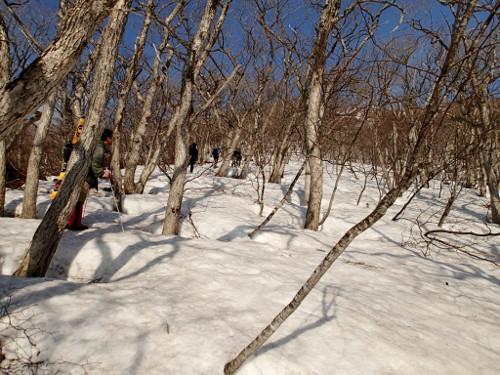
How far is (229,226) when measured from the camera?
5406 mm

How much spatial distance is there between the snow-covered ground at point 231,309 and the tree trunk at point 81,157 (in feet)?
0.98

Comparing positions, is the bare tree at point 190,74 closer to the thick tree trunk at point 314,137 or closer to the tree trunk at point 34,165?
the thick tree trunk at point 314,137

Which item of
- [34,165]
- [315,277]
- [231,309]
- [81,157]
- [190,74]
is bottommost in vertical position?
[231,309]

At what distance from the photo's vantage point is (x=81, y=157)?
2.75 m

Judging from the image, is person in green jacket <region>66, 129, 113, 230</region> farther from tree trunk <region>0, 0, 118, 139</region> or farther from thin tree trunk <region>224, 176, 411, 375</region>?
thin tree trunk <region>224, 176, 411, 375</region>

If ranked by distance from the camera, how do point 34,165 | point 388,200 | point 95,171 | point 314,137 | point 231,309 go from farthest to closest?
point 314,137 → point 34,165 → point 95,171 → point 231,309 → point 388,200

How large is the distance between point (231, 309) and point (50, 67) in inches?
84.5

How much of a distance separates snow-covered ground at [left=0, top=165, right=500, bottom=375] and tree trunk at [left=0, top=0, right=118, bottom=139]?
133 centimetres

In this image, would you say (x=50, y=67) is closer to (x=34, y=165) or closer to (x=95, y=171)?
(x=95, y=171)

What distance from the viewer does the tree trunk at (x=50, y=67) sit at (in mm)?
1503

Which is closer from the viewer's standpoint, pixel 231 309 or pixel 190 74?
pixel 231 309

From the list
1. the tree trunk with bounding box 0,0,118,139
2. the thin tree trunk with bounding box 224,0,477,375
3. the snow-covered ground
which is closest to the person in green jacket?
the snow-covered ground

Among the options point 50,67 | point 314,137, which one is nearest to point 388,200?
point 50,67

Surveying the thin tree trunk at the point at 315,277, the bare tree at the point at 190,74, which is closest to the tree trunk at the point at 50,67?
the thin tree trunk at the point at 315,277
